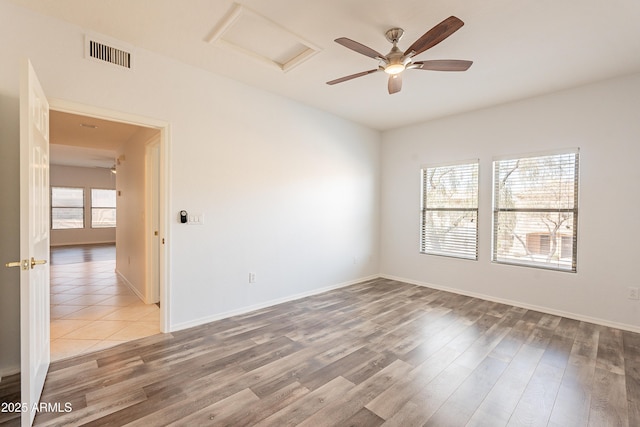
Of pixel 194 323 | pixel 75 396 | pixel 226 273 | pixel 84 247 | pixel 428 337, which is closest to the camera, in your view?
pixel 75 396

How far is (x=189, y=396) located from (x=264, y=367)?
602 millimetres

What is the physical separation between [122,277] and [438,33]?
6.28 metres

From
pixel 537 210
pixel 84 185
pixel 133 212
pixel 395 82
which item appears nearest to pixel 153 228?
pixel 133 212

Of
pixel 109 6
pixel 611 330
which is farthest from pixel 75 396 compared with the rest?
pixel 611 330

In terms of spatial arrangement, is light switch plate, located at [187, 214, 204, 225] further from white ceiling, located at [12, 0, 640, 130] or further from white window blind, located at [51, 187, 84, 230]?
white window blind, located at [51, 187, 84, 230]

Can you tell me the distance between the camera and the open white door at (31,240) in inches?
67.0

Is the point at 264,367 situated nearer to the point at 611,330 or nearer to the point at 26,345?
the point at 26,345

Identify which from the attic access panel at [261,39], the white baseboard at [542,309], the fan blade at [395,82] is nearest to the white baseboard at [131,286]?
the attic access panel at [261,39]

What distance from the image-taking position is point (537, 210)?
3.98 m

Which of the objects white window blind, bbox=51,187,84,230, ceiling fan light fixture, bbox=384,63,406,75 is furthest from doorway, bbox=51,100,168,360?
white window blind, bbox=51,187,84,230

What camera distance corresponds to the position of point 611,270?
3.44m

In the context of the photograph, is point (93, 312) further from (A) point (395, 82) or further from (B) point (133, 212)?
(A) point (395, 82)

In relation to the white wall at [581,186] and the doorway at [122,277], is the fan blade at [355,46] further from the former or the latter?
the white wall at [581,186]

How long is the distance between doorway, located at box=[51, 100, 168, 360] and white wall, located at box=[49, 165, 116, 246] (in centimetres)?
398
